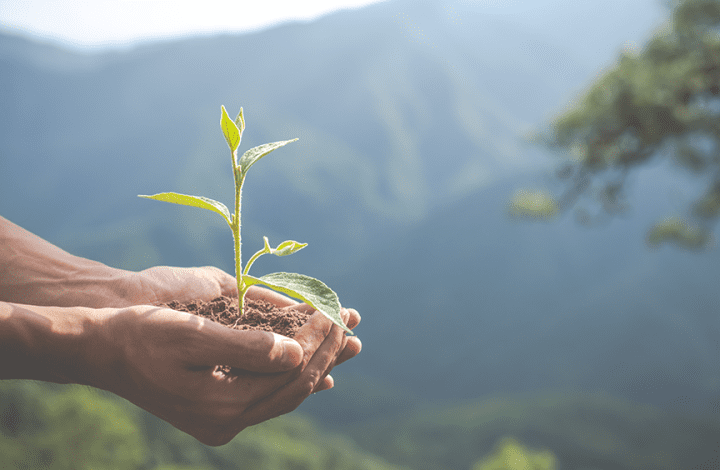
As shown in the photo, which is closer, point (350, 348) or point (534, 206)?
point (350, 348)

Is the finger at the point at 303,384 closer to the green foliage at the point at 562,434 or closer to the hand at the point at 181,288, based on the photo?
the hand at the point at 181,288

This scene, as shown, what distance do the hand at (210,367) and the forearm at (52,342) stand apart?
36 millimetres

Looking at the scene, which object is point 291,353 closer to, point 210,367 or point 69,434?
point 210,367

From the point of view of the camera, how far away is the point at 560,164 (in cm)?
557

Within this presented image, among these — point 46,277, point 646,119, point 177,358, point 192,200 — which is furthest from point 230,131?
point 646,119

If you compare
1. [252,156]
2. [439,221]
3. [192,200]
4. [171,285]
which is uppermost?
[439,221]

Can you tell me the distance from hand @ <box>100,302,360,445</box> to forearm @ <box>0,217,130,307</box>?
1.39 feet

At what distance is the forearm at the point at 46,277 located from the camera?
1.50m

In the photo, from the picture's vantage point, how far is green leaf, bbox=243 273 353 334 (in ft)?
3.48

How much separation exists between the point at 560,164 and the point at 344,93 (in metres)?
49.8

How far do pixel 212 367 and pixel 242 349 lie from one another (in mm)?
171

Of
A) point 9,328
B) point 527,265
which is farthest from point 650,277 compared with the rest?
point 9,328

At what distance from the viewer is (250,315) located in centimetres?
136

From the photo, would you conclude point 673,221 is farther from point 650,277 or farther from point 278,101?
point 278,101
